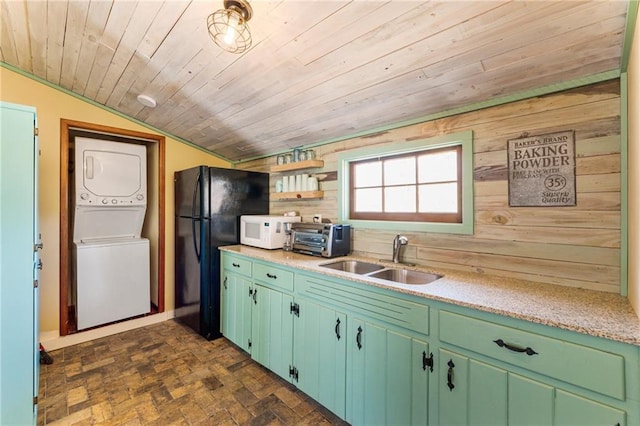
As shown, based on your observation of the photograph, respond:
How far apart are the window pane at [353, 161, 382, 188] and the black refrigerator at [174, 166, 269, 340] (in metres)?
1.19

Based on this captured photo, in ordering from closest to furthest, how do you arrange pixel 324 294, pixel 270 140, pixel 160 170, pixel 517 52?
pixel 517 52 → pixel 324 294 → pixel 270 140 → pixel 160 170

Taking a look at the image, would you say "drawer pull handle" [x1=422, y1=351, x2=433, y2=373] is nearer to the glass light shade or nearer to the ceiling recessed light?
the glass light shade

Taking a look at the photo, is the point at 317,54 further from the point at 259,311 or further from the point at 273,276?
the point at 259,311

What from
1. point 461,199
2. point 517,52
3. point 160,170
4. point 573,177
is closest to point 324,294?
point 461,199

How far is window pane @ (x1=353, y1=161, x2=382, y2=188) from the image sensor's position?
7.76 ft

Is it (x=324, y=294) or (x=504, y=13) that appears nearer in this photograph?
(x=504, y=13)

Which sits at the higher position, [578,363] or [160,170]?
[160,170]

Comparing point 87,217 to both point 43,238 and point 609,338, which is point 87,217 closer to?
point 43,238

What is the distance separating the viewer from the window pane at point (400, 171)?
2158 mm

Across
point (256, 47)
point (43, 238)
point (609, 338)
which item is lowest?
point (609, 338)

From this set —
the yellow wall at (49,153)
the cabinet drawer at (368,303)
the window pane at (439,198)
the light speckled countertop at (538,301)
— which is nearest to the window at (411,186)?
the window pane at (439,198)

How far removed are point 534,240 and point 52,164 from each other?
12.6ft

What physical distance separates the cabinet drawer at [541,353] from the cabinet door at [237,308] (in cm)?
165

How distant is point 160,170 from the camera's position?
323 centimetres
